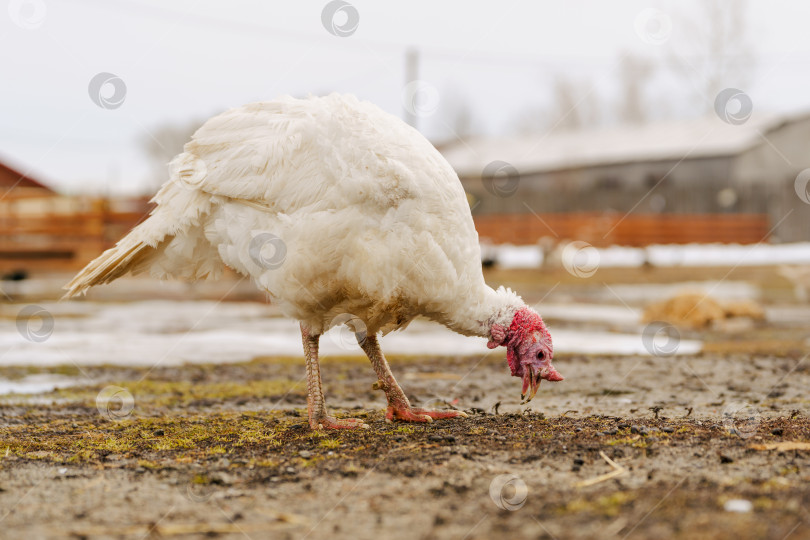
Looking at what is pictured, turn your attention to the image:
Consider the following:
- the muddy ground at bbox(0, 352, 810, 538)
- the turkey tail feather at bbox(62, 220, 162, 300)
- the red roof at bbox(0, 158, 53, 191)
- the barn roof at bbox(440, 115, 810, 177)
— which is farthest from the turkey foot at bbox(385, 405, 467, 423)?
the red roof at bbox(0, 158, 53, 191)

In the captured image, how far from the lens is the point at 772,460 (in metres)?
3.66

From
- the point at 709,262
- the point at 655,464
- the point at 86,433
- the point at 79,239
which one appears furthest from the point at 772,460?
the point at 709,262

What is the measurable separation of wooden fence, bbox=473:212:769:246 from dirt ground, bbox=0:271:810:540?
23.1m

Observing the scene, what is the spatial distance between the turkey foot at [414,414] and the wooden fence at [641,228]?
2400cm

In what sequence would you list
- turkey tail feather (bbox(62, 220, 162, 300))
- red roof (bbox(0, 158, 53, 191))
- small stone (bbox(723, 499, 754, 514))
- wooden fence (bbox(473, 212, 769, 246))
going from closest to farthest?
small stone (bbox(723, 499, 754, 514)), turkey tail feather (bbox(62, 220, 162, 300)), wooden fence (bbox(473, 212, 769, 246)), red roof (bbox(0, 158, 53, 191))

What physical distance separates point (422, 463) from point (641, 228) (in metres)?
27.8

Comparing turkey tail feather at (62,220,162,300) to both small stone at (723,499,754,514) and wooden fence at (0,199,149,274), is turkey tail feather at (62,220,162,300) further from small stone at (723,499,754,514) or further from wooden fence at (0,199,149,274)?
wooden fence at (0,199,149,274)

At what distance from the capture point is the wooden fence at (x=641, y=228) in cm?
2942

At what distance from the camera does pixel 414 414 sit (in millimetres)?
5031

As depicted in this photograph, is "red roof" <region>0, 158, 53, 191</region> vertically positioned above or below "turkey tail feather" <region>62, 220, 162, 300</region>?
above

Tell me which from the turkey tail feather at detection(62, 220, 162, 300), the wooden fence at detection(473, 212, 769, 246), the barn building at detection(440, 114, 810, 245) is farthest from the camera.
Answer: the barn building at detection(440, 114, 810, 245)

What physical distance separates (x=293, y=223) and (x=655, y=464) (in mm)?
2363

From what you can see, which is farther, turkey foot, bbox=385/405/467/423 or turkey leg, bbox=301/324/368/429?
turkey foot, bbox=385/405/467/423

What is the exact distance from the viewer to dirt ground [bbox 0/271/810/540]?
9.73 feet
